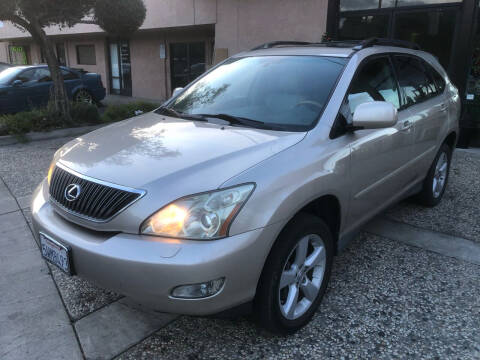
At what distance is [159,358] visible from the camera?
231 centimetres

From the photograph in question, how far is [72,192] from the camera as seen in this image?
7.68ft

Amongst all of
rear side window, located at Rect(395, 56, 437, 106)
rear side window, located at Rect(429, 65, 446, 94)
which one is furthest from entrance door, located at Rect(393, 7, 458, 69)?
rear side window, located at Rect(395, 56, 437, 106)

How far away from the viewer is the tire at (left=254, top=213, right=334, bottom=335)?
7.19ft

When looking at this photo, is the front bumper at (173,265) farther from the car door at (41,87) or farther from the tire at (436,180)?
the car door at (41,87)

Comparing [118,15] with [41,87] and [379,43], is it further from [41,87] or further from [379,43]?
[379,43]

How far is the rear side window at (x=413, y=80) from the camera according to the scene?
3.64 meters

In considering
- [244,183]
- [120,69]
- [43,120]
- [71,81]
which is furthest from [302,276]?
[120,69]

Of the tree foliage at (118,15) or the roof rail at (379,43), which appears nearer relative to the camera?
the roof rail at (379,43)

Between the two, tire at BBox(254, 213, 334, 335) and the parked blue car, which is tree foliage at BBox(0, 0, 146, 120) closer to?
the parked blue car

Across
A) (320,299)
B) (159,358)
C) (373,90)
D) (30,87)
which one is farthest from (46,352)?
(30,87)

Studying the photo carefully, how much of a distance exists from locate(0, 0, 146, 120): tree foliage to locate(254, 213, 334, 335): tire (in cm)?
737

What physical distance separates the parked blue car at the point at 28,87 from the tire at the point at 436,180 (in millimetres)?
9029

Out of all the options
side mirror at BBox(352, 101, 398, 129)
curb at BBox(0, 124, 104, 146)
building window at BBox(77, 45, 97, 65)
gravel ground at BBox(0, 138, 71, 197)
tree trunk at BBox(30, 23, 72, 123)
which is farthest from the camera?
building window at BBox(77, 45, 97, 65)

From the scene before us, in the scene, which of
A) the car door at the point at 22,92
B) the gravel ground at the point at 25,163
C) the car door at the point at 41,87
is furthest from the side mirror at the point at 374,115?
the car door at the point at 41,87
